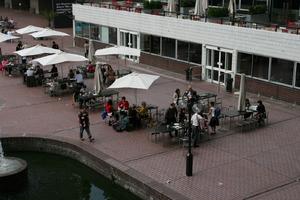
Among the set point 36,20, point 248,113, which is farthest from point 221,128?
point 36,20

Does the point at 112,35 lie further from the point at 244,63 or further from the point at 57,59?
the point at 244,63

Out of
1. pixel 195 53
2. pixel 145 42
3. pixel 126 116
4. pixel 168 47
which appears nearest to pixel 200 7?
pixel 195 53

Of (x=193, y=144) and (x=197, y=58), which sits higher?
(x=197, y=58)

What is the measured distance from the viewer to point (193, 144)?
1870 cm

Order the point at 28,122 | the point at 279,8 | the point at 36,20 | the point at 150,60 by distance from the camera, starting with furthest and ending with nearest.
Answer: the point at 36,20
the point at 150,60
the point at 279,8
the point at 28,122

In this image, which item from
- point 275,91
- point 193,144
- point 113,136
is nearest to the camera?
point 193,144

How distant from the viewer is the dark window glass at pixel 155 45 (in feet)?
108

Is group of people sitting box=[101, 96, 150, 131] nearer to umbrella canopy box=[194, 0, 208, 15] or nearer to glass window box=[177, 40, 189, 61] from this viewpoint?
glass window box=[177, 40, 189, 61]

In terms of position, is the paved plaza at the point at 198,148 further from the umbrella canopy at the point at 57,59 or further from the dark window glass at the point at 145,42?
the dark window glass at the point at 145,42

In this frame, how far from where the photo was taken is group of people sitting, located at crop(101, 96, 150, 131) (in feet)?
67.1

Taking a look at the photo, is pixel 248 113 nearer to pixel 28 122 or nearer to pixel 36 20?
pixel 28 122

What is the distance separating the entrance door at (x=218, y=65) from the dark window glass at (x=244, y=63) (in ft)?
2.17

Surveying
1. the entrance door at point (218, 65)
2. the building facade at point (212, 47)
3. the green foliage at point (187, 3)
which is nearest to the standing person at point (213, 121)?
the building facade at point (212, 47)

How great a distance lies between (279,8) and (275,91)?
7.05 metres
